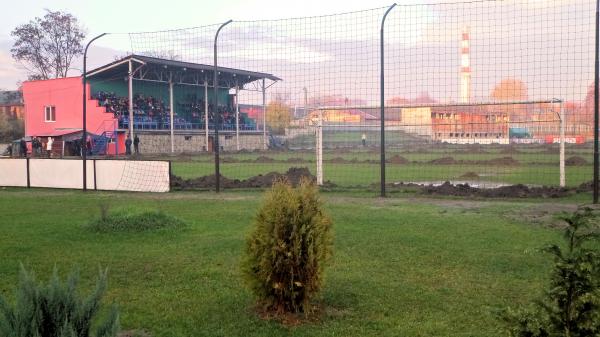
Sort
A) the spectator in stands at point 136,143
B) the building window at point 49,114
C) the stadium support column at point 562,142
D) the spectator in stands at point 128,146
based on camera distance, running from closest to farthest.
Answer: the stadium support column at point 562,142, the spectator in stands at point 136,143, the spectator in stands at point 128,146, the building window at point 49,114

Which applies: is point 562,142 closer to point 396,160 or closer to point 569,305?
point 569,305

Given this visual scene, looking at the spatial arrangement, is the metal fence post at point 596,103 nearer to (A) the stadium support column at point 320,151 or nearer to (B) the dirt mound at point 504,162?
(A) the stadium support column at point 320,151

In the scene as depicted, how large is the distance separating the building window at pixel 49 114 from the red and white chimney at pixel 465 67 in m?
44.0

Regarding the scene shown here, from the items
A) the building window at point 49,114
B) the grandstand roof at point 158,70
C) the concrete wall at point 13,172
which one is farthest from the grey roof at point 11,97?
the concrete wall at point 13,172

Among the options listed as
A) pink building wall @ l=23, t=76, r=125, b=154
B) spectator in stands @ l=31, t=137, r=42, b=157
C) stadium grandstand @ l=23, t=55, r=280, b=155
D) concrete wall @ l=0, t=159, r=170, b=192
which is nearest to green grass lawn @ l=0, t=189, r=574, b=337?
concrete wall @ l=0, t=159, r=170, b=192

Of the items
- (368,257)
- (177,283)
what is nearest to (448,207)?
(368,257)

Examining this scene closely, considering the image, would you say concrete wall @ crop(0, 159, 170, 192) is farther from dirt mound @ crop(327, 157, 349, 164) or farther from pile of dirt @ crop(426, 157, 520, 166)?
dirt mound @ crop(327, 157, 349, 164)

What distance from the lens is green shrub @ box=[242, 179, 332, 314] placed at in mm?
5172

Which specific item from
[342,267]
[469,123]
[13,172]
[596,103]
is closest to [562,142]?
[469,123]

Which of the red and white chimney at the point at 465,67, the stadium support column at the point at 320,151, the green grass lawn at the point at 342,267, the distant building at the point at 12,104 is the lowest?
the green grass lawn at the point at 342,267

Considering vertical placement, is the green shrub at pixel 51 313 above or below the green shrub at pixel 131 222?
above

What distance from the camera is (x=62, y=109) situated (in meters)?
51.1

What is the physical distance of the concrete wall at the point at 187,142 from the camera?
48656mm

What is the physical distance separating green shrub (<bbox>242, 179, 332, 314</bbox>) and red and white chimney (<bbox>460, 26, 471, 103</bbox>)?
9.87m
